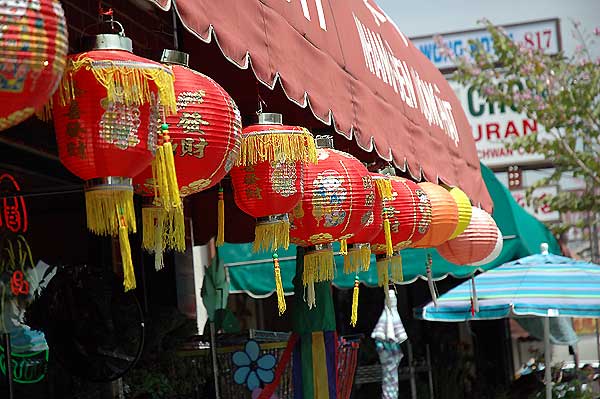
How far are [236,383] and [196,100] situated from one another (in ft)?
10.9

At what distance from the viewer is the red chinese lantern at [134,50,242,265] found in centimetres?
296

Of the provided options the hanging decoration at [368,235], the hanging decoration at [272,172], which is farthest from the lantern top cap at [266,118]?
the hanging decoration at [368,235]

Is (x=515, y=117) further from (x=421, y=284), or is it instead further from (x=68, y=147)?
(x=68, y=147)

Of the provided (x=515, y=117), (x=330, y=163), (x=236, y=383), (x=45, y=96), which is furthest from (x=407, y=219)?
(x=515, y=117)

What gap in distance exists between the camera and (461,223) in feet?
21.4

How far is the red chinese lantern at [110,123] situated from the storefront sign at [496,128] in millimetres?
13545

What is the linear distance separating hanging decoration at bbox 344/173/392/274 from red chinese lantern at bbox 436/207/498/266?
2.09 m

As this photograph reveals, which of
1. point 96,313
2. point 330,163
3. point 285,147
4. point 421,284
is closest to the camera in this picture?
point 285,147

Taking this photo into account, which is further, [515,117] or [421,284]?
[515,117]

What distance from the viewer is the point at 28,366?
507 cm

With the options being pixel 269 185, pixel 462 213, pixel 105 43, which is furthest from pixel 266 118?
pixel 462 213

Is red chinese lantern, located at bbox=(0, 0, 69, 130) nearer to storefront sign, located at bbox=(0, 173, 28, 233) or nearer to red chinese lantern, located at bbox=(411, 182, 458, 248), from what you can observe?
storefront sign, located at bbox=(0, 173, 28, 233)

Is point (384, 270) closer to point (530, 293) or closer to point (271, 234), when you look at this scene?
point (271, 234)

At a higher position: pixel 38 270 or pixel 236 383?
pixel 38 270
